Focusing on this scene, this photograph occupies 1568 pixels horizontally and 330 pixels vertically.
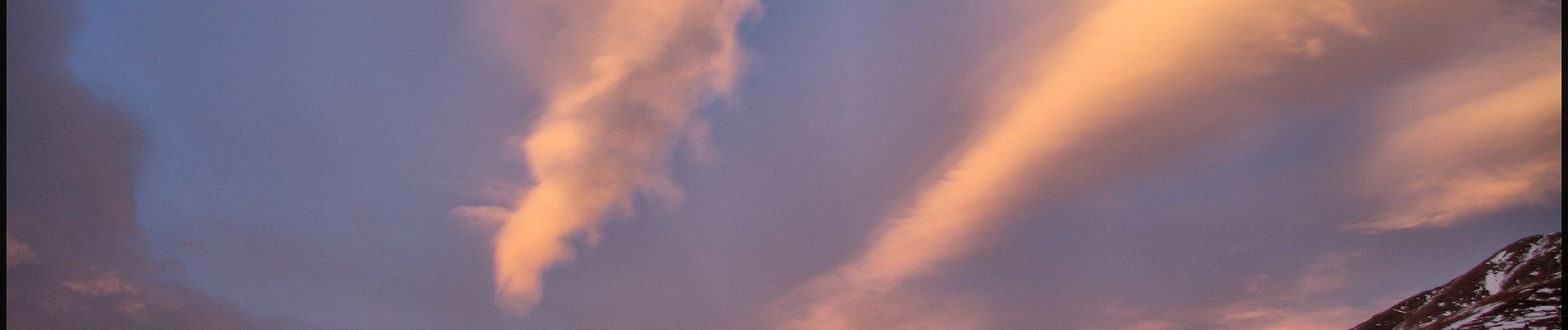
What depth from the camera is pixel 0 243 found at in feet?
489

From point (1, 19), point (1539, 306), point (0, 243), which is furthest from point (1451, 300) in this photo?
point (0, 243)

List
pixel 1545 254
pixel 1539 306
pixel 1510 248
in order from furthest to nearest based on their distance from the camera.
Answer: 1. pixel 1510 248
2. pixel 1545 254
3. pixel 1539 306

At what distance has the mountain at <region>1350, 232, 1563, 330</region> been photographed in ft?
401

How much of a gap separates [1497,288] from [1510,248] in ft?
83.1

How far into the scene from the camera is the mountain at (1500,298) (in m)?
122

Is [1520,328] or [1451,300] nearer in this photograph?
[1520,328]

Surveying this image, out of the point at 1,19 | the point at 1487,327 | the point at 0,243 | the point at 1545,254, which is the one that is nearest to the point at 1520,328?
the point at 1487,327

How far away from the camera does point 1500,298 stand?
13925 cm

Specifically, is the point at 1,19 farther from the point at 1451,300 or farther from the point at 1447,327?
the point at 1451,300

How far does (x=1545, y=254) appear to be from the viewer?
178500 millimetres

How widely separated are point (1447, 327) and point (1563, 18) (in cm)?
7325


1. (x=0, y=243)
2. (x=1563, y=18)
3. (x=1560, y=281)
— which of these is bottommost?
(x=1560, y=281)

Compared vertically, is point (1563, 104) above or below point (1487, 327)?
above

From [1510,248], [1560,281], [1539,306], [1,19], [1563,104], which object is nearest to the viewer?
[1563,104]
